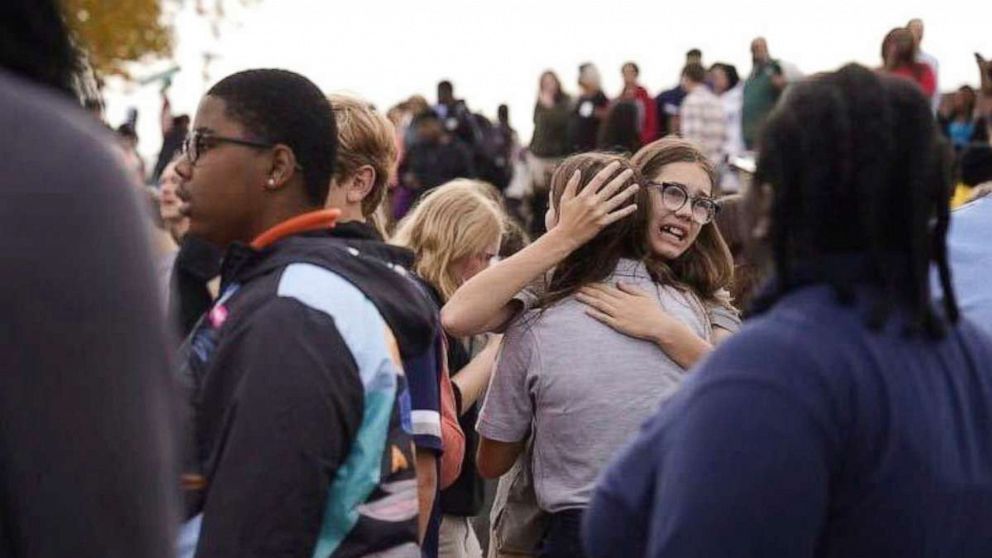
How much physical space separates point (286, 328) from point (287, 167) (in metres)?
0.45

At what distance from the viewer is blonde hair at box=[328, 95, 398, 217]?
4.52 metres

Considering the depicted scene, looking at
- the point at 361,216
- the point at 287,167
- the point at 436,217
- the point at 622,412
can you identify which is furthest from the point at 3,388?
the point at 436,217

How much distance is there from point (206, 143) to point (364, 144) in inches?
30.8

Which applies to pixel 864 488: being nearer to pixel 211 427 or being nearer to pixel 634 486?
pixel 634 486

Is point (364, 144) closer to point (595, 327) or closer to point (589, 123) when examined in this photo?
point (595, 327)

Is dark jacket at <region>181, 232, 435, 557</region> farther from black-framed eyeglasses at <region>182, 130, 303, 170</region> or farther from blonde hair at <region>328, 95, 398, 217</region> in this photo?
blonde hair at <region>328, 95, 398, 217</region>

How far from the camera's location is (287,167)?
12.5 feet

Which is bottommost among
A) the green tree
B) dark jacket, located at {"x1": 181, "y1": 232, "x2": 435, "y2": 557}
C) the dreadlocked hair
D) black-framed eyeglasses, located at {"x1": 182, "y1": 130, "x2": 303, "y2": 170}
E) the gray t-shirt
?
the green tree

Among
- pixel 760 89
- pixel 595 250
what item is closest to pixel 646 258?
pixel 595 250

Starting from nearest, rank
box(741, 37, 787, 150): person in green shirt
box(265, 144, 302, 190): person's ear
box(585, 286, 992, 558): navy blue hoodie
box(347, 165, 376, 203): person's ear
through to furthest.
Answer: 1. box(585, 286, 992, 558): navy blue hoodie
2. box(265, 144, 302, 190): person's ear
3. box(347, 165, 376, 203): person's ear
4. box(741, 37, 787, 150): person in green shirt

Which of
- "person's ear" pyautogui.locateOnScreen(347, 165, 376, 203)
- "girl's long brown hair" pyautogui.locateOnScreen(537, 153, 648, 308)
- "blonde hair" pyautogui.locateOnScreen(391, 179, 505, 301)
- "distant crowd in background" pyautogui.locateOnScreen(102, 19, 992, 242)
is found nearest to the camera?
"person's ear" pyautogui.locateOnScreen(347, 165, 376, 203)

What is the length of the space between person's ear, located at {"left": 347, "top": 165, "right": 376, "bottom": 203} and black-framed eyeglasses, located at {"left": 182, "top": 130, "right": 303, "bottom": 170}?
686 mm

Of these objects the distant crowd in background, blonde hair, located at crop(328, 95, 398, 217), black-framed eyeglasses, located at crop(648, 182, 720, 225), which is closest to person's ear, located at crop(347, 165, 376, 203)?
blonde hair, located at crop(328, 95, 398, 217)

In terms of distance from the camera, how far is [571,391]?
5012mm
